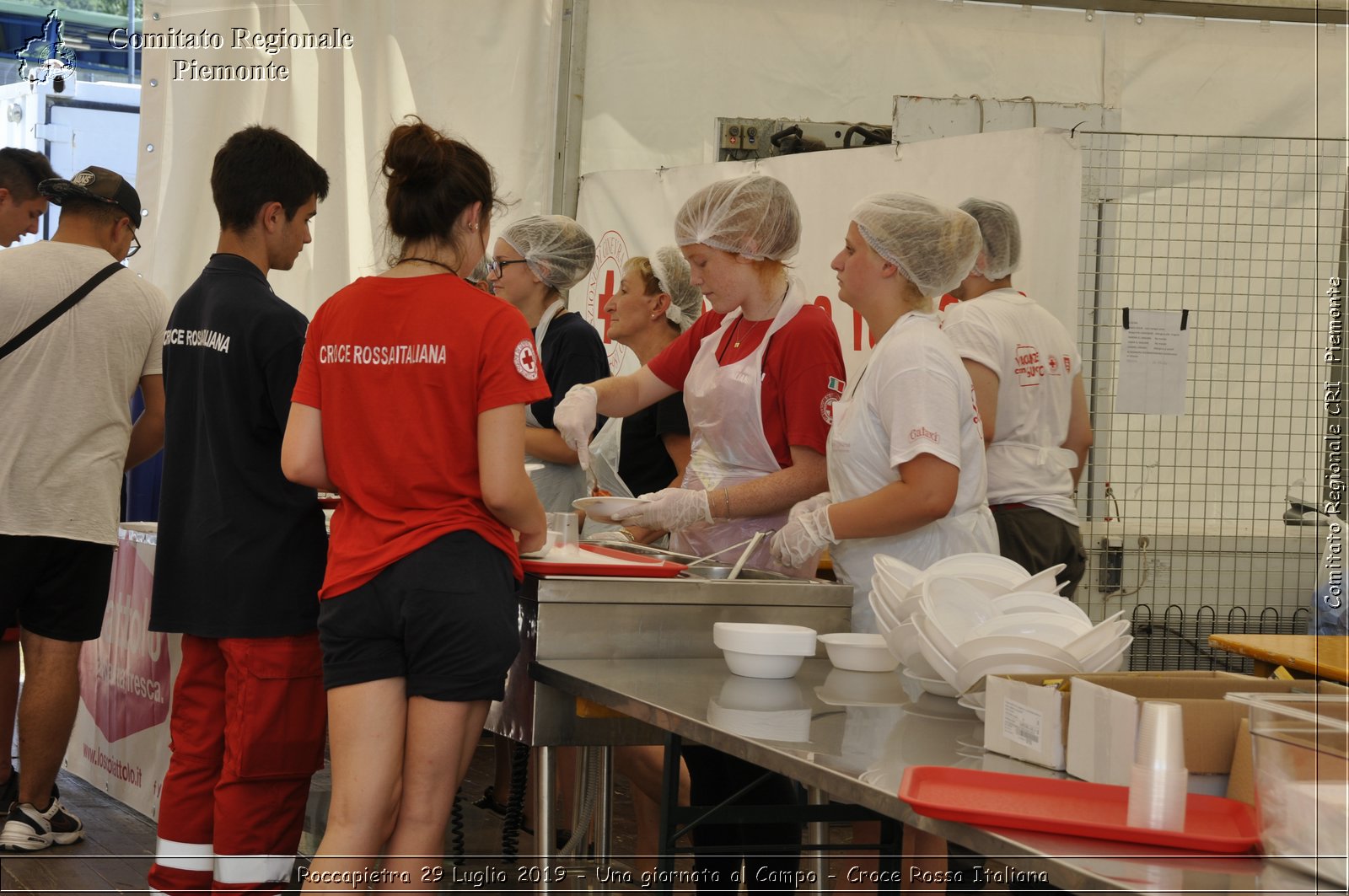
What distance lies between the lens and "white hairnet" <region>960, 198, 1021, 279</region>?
3.45m

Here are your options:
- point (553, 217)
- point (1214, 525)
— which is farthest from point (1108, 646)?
point (1214, 525)

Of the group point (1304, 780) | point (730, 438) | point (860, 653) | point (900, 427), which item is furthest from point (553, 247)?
point (1304, 780)

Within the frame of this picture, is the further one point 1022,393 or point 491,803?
point 491,803

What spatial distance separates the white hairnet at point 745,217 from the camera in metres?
2.96

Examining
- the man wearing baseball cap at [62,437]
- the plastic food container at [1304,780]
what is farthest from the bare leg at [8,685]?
the plastic food container at [1304,780]

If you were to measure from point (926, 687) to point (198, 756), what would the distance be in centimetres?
151

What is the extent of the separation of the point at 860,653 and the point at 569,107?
12.0 feet

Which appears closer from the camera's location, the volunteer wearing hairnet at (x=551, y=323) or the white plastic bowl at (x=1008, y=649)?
the white plastic bowl at (x=1008, y=649)

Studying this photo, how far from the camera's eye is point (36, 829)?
11.5ft

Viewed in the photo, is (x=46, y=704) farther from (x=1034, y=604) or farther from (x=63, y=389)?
(x=1034, y=604)

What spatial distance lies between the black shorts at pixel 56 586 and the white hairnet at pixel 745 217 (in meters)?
1.79

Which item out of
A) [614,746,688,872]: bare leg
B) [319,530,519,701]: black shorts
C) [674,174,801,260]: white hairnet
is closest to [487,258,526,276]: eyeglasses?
[674,174,801,260]: white hairnet

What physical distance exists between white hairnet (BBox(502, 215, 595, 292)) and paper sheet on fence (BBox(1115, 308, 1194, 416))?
5.92 ft

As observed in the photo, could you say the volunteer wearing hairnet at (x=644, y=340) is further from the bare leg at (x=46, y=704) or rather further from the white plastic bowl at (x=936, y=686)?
the white plastic bowl at (x=936, y=686)
